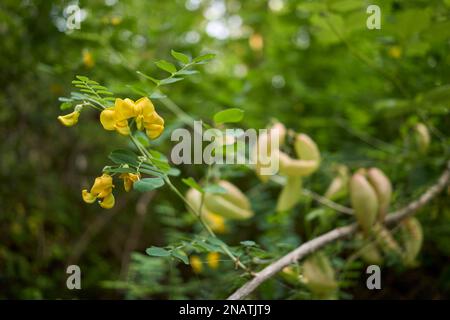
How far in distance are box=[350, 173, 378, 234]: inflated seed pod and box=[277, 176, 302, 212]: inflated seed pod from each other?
5.0 inches

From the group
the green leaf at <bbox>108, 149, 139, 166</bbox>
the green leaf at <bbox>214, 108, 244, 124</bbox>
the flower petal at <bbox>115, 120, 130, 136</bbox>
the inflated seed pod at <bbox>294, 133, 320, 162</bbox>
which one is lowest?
the green leaf at <bbox>108, 149, 139, 166</bbox>

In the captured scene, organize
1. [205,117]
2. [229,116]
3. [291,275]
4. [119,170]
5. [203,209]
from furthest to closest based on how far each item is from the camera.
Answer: [205,117], [203,209], [291,275], [229,116], [119,170]

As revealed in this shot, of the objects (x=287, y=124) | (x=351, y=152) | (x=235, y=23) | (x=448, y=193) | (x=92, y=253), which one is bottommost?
(x=92, y=253)

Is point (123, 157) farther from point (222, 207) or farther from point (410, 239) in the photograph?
point (410, 239)

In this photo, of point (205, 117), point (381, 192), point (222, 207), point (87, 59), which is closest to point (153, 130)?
point (222, 207)

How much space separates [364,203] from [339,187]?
0.15 metres

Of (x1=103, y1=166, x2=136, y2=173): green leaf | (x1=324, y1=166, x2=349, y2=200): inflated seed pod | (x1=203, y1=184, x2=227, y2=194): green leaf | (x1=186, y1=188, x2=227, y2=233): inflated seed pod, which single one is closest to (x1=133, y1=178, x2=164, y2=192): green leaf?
(x1=103, y1=166, x2=136, y2=173): green leaf

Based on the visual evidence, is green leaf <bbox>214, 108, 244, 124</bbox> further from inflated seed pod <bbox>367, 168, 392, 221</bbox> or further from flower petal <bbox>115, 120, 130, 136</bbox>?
inflated seed pod <bbox>367, 168, 392, 221</bbox>

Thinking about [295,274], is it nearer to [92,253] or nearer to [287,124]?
[287,124]

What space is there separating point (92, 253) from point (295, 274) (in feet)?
3.39

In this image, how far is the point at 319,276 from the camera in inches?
30.5

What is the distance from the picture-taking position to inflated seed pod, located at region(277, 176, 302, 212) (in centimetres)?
92
